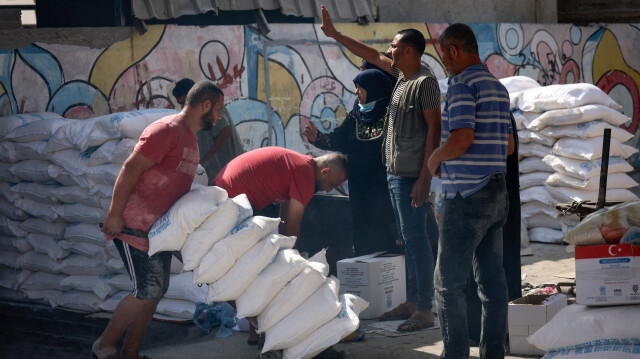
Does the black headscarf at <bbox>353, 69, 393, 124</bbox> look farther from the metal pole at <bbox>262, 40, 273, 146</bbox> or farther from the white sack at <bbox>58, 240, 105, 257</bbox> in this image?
the metal pole at <bbox>262, 40, 273, 146</bbox>

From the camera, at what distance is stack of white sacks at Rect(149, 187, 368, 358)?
178 inches

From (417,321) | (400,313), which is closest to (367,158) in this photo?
(400,313)

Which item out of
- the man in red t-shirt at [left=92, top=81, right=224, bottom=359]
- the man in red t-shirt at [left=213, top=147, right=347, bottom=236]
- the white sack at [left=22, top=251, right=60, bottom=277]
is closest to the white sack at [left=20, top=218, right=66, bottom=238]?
the white sack at [left=22, top=251, right=60, bottom=277]

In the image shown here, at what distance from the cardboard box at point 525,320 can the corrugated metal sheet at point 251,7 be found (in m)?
5.77

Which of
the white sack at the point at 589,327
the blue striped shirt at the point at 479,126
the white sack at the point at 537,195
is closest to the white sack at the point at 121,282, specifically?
the blue striped shirt at the point at 479,126

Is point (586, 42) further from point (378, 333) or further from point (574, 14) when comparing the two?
point (378, 333)

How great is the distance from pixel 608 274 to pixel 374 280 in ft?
7.61

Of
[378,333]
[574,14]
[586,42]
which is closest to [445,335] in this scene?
[378,333]

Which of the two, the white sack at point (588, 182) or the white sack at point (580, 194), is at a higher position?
the white sack at point (588, 182)

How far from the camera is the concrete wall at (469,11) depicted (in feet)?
43.0

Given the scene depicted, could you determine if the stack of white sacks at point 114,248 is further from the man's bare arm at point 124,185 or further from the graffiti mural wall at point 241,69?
the graffiti mural wall at point 241,69

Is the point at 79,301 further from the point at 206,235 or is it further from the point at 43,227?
the point at 206,235

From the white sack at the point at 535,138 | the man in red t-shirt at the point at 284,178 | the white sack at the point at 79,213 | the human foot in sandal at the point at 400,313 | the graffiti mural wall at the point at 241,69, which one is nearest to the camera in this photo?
the man in red t-shirt at the point at 284,178

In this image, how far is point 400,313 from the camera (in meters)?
5.76
